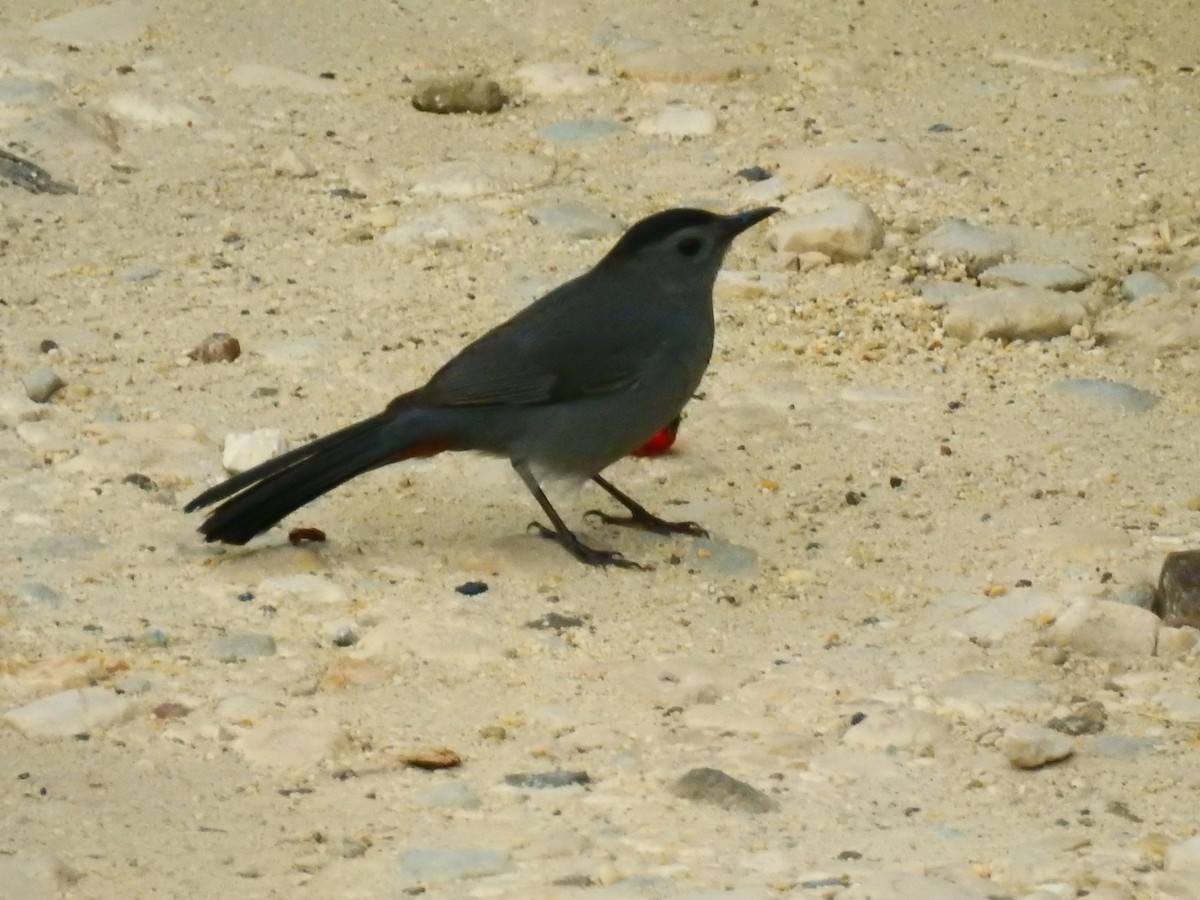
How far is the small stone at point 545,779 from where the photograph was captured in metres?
4.27

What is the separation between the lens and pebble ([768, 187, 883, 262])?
729cm

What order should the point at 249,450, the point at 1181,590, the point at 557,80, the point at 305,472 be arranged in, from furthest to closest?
the point at 557,80, the point at 249,450, the point at 305,472, the point at 1181,590

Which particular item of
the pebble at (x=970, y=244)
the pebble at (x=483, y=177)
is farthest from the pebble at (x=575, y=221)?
the pebble at (x=970, y=244)

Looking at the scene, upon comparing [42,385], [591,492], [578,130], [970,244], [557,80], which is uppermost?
[557,80]

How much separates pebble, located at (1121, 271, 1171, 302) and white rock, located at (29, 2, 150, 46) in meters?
4.08

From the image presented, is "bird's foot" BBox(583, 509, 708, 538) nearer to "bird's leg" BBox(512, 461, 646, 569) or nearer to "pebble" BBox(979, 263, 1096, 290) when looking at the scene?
"bird's leg" BBox(512, 461, 646, 569)

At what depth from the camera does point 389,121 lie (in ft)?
27.5

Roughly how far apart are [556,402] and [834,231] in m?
2.02

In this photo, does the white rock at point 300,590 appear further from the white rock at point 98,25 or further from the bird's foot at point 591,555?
the white rock at point 98,25

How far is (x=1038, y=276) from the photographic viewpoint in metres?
7.12

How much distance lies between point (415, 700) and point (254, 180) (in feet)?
11.9

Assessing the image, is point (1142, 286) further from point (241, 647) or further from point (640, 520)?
point (241, 647)

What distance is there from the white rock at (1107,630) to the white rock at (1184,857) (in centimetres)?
102

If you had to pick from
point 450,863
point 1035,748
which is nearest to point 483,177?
point 1035,748
